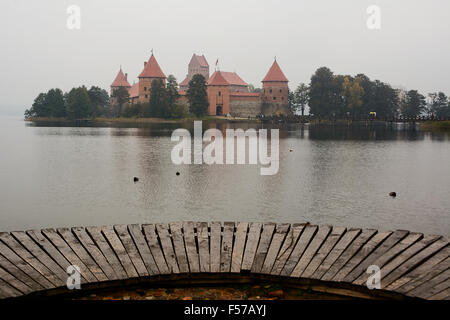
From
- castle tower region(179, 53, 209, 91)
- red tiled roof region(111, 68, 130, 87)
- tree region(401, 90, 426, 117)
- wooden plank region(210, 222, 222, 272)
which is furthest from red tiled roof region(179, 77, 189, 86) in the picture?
wooden plank region(210, 222, 222, 272)

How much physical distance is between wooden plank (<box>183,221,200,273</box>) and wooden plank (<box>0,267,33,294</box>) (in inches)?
73.5

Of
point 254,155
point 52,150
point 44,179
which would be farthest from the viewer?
point 52,150

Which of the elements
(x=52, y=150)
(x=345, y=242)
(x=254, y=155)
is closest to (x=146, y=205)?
(x=345, y=242)

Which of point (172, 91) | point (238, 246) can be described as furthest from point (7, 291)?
point (172, 91)

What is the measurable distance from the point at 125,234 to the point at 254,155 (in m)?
23.0

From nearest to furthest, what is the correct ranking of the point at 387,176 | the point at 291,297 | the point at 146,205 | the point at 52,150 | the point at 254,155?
the point at 291,297, the point at 146,205, the point at 387,176, the point at 254,155, the point at 52,150

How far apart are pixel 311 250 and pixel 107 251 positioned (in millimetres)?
2704

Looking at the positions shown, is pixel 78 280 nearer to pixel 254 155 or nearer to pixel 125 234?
pixel 125 234

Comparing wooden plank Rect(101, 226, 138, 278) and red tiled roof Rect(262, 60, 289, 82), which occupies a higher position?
red tiled roof Rect(262, 60, 289, 82)

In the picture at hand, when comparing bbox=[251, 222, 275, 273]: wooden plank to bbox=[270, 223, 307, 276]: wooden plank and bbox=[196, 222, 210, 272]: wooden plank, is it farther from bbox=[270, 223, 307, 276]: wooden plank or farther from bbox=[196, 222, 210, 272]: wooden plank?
bbox=[196, 222, 210, 272]: wooden plank

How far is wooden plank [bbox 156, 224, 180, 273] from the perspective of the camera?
6031 mm

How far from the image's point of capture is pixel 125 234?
7062mm

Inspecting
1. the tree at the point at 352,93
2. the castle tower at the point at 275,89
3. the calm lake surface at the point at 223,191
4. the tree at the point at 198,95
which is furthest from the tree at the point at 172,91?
the calm lake surface at the point at 223,191
